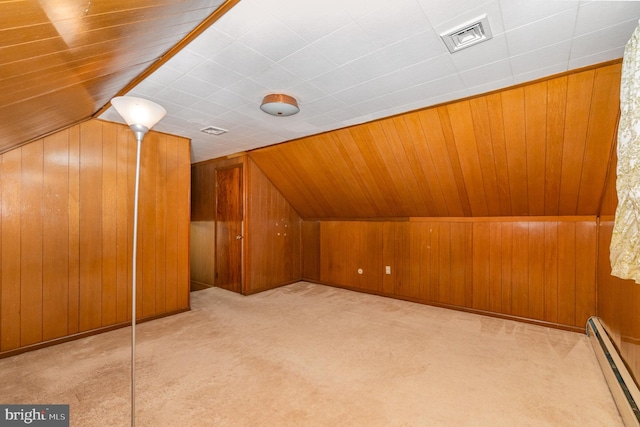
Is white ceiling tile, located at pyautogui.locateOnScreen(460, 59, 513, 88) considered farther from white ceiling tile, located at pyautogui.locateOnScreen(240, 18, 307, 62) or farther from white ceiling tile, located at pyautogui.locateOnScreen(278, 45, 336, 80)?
white ceiling tile, located at pyautogui.locateOnScreen(240, 18, 307, 62)

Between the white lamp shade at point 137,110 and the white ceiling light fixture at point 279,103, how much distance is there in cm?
98

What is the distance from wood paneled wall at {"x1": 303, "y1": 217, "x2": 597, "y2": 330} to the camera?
Result: 119 inches

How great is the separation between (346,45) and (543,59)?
1.29 m

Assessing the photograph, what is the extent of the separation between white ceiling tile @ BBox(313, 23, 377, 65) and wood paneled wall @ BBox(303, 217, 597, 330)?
2.69 meters

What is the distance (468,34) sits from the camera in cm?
163

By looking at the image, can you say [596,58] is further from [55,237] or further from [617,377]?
[55,237]

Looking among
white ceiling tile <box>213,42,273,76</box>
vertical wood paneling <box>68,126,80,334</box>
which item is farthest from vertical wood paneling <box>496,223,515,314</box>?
vertical wood paneling <box>68,126,80,334</box>

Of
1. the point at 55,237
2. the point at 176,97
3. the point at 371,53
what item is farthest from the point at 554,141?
the point at 55,237

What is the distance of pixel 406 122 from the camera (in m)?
2.88

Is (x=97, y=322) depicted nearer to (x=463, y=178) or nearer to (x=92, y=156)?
(x=92, y=156)

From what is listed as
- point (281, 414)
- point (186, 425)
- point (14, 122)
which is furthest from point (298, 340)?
point (14, 122)

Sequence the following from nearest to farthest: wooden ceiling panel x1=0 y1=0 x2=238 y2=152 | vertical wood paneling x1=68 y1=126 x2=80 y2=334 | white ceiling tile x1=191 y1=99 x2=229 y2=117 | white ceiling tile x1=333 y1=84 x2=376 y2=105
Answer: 1. wooden ceiling panel x1=0 y1=0 x2=238 y2=152
2. white ceiling tile x1=333 y1=84 x2=376 y2=105
3. white ceiling tile x1=191 y1=99 x2=229 y2=117
4. vertical wood paneling x1=68 y1=126 x2=80 y2=334

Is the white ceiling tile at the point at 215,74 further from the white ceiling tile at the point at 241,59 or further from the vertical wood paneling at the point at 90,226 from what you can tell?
the vertical wood paneling at the point at 90,226

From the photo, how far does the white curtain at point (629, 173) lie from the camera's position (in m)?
1.28
